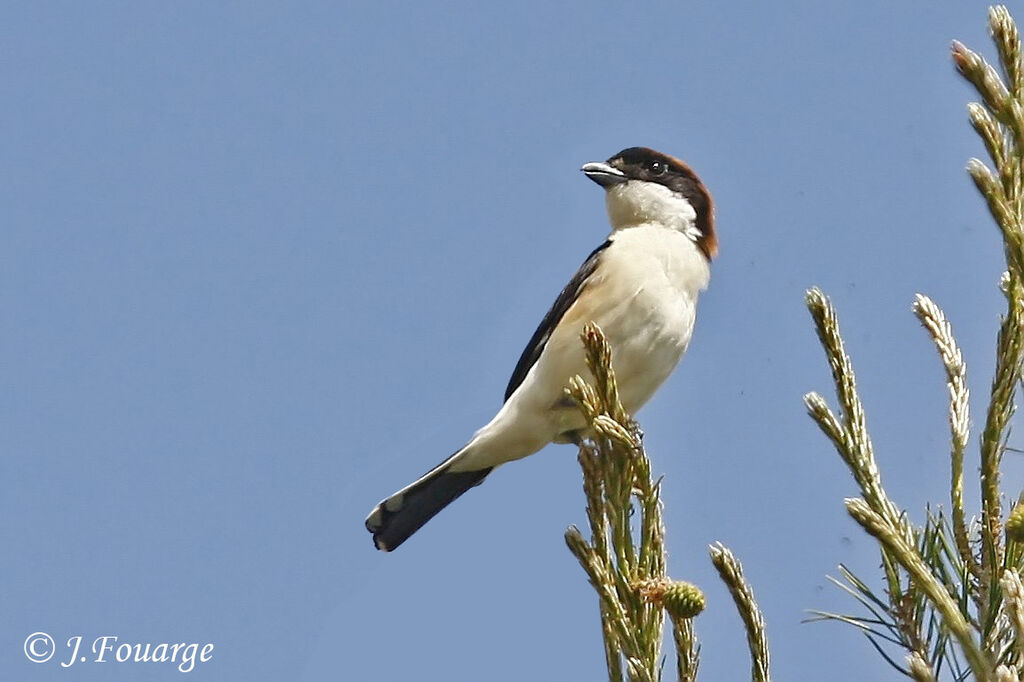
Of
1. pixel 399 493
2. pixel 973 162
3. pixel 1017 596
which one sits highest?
pixel 399 493

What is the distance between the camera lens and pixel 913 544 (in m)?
2.43

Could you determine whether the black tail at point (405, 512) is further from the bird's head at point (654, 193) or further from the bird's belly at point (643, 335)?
the bird's head at point (654, 193)

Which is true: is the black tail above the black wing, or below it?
below

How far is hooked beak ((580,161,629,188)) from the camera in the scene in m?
6.52

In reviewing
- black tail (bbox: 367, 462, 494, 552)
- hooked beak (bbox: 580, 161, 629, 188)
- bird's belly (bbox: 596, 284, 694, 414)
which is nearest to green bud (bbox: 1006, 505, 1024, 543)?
bird's belly (bbox: 596, 284, 694, 414)

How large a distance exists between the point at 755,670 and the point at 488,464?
3645mm

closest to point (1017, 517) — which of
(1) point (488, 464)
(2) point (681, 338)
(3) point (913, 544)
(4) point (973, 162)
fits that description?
(3) point (913, 544)

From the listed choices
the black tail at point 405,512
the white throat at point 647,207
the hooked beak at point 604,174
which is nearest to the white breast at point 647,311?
the white throat at point 647,207

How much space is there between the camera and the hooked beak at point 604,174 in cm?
652

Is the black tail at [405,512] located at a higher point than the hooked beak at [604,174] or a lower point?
lower

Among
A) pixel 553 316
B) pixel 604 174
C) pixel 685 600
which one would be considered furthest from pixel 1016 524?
pixel 604 174

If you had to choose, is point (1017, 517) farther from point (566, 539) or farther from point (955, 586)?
point (566, 539)

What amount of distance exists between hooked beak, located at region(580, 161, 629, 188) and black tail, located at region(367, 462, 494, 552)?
1.74 meters

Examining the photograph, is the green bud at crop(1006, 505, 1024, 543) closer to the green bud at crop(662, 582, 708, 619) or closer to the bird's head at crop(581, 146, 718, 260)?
the green bud at crop(662, 582, 708, 619)
